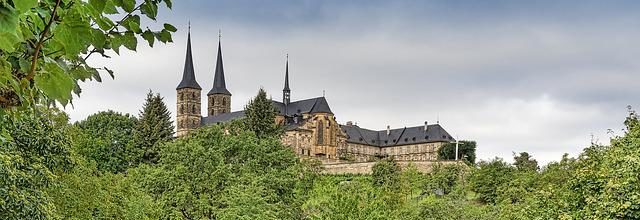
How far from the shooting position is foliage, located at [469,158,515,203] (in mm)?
51050

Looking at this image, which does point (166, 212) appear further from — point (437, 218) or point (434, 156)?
point (434, 156)

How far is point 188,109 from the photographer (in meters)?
102

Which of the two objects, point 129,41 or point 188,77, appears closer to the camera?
point 129,41

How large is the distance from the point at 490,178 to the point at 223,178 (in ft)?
78.8

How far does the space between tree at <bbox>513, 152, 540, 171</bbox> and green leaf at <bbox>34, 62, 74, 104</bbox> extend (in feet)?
178

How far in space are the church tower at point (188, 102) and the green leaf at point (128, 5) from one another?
98.0m

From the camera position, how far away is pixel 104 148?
56.6 meters

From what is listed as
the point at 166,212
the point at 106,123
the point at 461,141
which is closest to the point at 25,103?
the point at 166,212

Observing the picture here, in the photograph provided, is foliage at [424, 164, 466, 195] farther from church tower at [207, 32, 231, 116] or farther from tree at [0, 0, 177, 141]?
tree at [0, 0, 177, 141]

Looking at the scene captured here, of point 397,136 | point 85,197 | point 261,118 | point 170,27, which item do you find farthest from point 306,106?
point 170,27

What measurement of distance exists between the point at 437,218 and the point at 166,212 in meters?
11.6

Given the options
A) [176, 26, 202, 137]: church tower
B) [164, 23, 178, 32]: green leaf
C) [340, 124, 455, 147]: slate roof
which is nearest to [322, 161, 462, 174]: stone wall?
[340, 124, 455, 147]: slate roof

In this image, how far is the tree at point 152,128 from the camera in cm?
5519

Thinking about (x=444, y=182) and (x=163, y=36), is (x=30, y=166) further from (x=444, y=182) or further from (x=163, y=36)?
(x=444, y=182)
